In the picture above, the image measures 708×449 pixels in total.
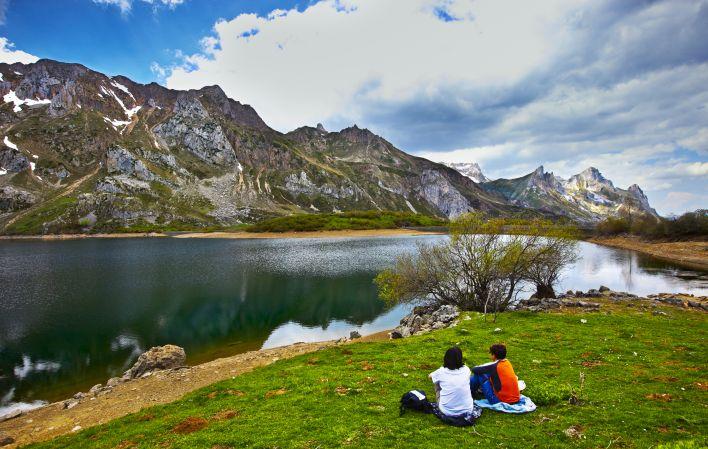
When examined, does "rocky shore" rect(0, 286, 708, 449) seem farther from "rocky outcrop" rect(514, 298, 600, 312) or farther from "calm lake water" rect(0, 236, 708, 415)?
"calm lake water" rect(0, 236, 708, 415)

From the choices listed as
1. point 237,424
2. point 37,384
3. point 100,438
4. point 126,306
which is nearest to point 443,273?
point 237,424

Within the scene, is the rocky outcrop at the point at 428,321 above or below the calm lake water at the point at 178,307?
above

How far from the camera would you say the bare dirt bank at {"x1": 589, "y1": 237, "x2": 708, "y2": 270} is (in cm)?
9631

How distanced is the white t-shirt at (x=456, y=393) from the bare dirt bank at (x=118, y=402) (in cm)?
1838

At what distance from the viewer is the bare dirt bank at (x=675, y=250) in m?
96.3

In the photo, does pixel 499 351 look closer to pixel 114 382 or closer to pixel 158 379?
pixel 158 379

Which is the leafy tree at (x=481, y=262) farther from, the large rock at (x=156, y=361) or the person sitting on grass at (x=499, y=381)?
the person sitting on grass at (x=499, y=381)

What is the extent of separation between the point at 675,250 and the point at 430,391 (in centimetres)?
14028

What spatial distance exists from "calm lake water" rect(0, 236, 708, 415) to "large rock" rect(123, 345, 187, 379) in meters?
3.30

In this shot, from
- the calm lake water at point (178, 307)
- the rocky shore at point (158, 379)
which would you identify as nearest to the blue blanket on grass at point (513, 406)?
the rocky shore at point (158, 379)

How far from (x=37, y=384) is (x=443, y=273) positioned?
4055 centimetres

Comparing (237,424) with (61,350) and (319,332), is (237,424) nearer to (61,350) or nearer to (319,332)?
(319,332)

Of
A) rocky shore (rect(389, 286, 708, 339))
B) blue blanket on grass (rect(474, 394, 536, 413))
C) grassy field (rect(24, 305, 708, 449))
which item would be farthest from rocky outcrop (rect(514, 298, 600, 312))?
blue blanket on grass (rect(474, 394, 536, 413))

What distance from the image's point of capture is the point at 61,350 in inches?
1527
